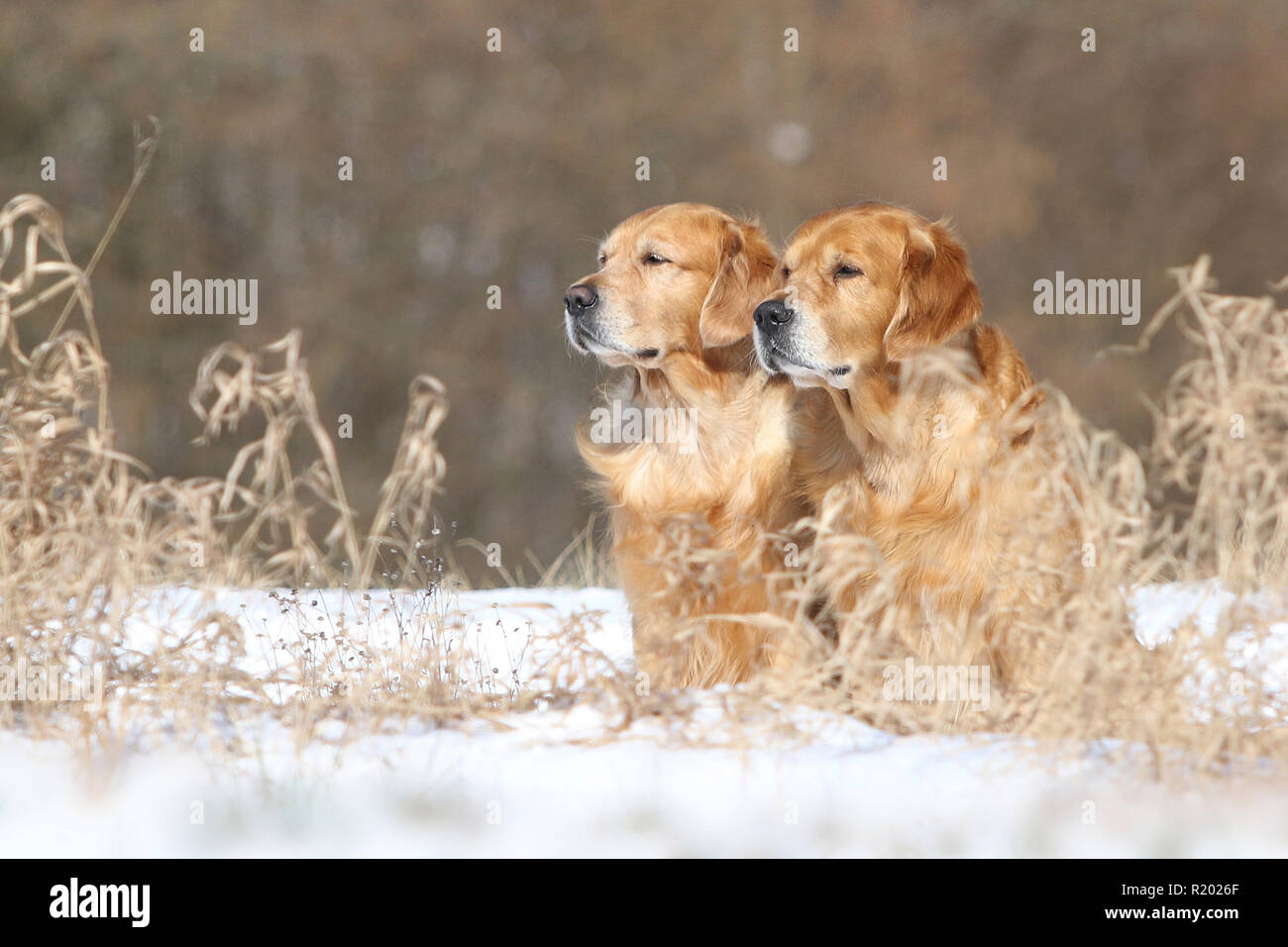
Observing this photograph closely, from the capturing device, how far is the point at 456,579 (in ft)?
11.3

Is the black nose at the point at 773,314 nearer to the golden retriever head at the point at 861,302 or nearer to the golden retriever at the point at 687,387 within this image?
the golden retriever head at the point at 861,302

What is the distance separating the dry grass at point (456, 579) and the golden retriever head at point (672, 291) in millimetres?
698

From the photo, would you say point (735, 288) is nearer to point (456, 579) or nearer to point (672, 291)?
point (672, 291)

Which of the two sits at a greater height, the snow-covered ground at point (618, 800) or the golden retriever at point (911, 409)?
the golden retriever at point (911, 409)

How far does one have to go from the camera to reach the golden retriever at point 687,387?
11.7 feet

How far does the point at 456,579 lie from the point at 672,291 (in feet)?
3.27

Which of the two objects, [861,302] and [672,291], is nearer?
[861,302]

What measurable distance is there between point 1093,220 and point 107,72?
248 inches

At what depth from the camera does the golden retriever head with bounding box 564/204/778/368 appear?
3.70 meters

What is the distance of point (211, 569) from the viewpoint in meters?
2.97

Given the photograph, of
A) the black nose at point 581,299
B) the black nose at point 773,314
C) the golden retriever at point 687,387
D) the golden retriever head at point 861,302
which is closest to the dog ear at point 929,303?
the golden retriever head at point 861,302

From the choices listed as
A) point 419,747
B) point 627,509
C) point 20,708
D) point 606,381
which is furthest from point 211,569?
point 606,381

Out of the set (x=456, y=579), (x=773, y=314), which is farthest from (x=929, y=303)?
(x=456, y=579)

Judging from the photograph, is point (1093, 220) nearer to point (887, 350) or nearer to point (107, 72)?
point (887, 350)
